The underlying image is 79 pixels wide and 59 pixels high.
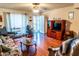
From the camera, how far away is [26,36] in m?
2.12

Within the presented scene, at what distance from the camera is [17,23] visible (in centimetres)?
211

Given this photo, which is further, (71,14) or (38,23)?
(38,23)

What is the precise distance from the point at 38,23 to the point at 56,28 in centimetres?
36

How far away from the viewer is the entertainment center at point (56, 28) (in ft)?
6.82

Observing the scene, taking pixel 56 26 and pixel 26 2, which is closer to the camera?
pixel 26 2

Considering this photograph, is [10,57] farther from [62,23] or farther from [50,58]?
[62,23]

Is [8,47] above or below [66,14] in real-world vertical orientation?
below

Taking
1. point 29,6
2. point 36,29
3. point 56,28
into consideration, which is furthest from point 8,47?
point 56,28

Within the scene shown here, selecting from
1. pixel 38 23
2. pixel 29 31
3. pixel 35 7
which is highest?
pixel 35 7

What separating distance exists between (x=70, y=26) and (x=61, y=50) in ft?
1.58

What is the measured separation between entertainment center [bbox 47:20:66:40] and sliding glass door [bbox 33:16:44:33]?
14 centimetres

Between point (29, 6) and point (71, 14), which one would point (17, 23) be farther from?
point (71, 14)

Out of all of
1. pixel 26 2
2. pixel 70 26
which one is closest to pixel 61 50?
pixel 70 26

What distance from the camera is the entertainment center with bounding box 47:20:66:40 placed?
2.08 metres
